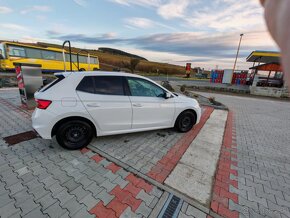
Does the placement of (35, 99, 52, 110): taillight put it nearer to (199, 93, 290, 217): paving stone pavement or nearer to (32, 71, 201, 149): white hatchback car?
(32, 71, 201, 149): white hatchback car

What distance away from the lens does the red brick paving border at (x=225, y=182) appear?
214 centimetres

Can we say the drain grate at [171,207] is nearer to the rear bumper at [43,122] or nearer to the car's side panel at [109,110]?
the car's side panel at [109,110]

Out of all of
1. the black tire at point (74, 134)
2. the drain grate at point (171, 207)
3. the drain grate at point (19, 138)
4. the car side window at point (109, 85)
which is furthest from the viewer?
the drain grate at point (19, 138)

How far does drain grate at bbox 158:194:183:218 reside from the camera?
201 centimetres

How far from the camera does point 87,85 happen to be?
3.36m

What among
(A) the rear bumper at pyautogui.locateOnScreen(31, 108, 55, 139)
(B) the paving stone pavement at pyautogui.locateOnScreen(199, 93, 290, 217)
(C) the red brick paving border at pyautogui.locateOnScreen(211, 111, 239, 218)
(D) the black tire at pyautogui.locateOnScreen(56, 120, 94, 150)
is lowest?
(B) the paving stone pavement at pyautogui.locateOnScreen(199, 93, 290, 217)

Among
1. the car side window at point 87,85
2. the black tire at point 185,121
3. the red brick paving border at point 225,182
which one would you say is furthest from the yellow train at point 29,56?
the red brick paving border at point 225,182

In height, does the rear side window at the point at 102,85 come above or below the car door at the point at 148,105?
above

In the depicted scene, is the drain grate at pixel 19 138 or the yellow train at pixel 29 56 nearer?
the drain grate at pixel 19 138

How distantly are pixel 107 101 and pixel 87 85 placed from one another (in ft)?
1.78

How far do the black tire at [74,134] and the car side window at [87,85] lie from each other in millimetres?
681

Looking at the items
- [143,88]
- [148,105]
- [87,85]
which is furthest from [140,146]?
[87,85]

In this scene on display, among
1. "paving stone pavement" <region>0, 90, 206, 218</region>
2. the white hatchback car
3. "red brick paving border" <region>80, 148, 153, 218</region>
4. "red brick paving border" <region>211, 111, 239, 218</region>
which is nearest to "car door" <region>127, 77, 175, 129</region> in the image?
the white hatchback car

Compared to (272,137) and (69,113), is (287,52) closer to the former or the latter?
(69,113)
